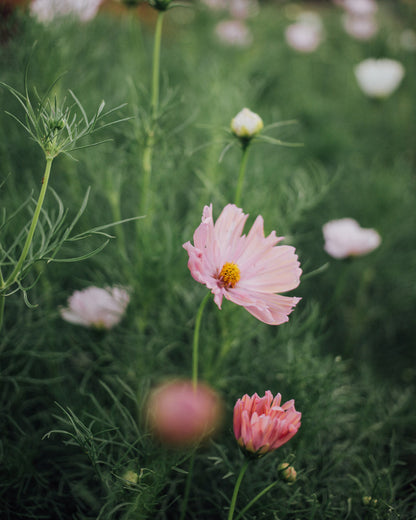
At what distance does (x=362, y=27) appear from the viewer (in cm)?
211

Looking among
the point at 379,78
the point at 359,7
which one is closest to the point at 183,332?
the point at 379,78

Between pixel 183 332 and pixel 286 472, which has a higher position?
pixel 286 472

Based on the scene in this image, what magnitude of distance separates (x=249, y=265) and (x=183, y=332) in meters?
0.37

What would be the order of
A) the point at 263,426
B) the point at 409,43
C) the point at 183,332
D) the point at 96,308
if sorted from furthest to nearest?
1. the point at 409,43
2. the point at 183,332
3. the point at 96,308
4. the point at 263,426

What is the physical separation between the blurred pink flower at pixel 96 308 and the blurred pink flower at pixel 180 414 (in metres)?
0.14

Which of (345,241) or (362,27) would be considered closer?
(345,241)

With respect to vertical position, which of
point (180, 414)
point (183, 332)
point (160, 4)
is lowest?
point (183, 332)

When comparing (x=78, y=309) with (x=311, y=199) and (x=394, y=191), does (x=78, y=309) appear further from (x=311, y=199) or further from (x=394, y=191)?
(x=394, y=191)

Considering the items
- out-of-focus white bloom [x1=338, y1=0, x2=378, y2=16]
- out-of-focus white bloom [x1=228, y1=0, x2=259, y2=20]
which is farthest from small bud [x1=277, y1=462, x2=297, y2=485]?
out-of-focus white bloom [x1=338, y1=0, x2=378, y2=16]

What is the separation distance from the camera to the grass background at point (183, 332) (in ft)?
1.95

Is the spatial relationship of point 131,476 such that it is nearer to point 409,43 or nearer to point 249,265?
point 249,265

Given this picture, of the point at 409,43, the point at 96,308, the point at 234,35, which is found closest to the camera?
the point at 96,308

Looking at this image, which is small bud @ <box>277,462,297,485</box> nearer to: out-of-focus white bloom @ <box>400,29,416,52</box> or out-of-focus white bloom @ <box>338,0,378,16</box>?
out-of-focus white bloom @ <box>400,29,416,52</box>

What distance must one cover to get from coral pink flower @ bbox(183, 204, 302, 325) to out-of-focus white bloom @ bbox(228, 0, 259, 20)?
5.04 ft
